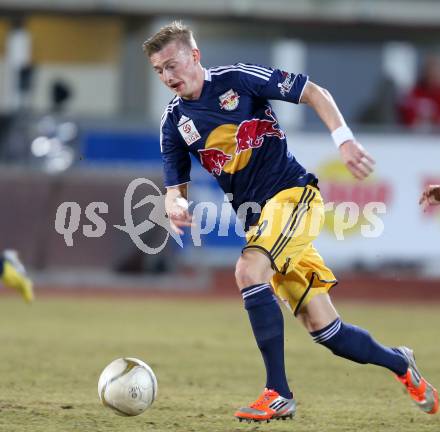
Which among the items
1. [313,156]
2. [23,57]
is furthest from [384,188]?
[23,57]

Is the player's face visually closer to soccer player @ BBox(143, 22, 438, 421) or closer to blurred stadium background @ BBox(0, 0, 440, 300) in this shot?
soccer player @ BBox(143, 22, 438, 421)

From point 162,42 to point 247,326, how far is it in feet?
18.3

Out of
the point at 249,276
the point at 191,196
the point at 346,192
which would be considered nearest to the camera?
the point at 249,276

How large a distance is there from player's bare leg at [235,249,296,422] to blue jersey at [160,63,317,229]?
37 cm

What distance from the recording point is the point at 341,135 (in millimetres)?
5719

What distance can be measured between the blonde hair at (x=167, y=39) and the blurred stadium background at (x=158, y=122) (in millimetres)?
7757

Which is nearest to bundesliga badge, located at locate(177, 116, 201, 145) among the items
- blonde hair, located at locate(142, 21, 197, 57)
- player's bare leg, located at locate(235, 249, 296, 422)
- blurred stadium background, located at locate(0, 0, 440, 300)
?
blonde hair, located at locate(142, 21, 197, 57)

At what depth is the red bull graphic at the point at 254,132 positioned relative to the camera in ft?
20.2

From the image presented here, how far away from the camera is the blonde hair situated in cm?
599

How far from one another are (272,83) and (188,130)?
1.71ft

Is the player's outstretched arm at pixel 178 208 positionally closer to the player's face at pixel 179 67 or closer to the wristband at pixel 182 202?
the wristband at pixel 182 202

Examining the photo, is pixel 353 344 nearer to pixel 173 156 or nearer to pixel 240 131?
pixel 240 131

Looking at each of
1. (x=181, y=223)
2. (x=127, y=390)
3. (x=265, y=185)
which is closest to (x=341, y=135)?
(x=265, y=185)

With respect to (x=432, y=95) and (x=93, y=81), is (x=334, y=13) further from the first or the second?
(x=93, y=81)
